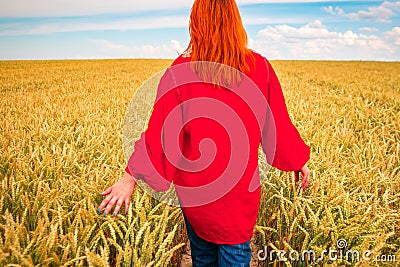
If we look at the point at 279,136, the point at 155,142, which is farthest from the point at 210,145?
the point at 279,136

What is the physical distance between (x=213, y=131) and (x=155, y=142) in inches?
10.3

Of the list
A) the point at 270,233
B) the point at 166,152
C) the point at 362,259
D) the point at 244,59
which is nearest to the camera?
the point at 244,59

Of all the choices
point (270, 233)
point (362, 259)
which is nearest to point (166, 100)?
point (362, 259)

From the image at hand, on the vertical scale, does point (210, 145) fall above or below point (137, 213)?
above

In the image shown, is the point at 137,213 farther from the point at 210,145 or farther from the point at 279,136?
the point at 279,136

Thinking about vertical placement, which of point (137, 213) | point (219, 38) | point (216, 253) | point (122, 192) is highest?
point (219, 38)

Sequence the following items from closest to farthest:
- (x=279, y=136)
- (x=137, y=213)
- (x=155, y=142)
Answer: (x=155, y=142) < (x=279, y=136) < (x=137, y=213)

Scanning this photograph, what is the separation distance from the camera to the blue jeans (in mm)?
1658

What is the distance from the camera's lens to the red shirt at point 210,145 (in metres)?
1.52

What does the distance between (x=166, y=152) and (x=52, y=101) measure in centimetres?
607

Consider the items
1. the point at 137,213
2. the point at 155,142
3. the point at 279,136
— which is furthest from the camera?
the point at 137,213

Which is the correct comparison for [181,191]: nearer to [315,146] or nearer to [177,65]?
[177,65]

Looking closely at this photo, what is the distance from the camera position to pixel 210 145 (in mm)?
1523

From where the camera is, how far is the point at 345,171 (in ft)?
10.3
